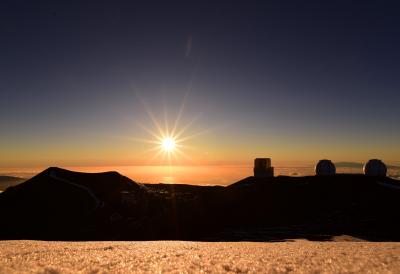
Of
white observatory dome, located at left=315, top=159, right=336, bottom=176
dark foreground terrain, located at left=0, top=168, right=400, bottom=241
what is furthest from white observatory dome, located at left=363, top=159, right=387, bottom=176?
white observatory dome, located at left=315, top=159, right=336, bottom=176

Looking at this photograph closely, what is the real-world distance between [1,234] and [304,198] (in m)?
39.4

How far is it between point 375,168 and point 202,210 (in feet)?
100

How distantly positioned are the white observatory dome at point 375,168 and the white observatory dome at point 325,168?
540 centimetres

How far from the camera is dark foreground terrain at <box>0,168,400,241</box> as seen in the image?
37.8 metres

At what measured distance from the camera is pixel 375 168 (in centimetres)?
5591

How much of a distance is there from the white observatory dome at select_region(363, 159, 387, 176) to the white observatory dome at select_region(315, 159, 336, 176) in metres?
5.40

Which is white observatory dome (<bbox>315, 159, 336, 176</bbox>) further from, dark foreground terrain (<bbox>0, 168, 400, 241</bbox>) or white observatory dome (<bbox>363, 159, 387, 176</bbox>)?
white observatory dome (<bbox>363, 159, 387, 176</bbox>)

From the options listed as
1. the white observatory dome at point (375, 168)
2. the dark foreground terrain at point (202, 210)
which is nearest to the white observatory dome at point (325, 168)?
the dark foreground terrain at point (202, 210)

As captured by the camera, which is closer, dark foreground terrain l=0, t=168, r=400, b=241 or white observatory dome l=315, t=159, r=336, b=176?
dark foreground terrain l=0, t=168, r=400, b=241

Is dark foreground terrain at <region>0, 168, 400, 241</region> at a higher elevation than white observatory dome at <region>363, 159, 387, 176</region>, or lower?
lower

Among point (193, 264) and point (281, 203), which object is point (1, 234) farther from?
point (193, 264)

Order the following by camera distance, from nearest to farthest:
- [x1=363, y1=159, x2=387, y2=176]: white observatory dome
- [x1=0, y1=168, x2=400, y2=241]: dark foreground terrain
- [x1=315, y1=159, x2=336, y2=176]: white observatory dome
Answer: [x1=0, y1=168, x2=400, y2=241]: dark foreground terrain < [x1=363, y1=159, x2=387, y2=176]: white observatory dome < [x1=315, y1=159, x2=336, y2=176]: white observatory dome

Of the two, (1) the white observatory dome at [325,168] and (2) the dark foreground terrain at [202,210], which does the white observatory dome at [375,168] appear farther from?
(1) the white observatory dome at [325,168]

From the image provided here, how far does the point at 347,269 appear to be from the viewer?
502 centimetres
